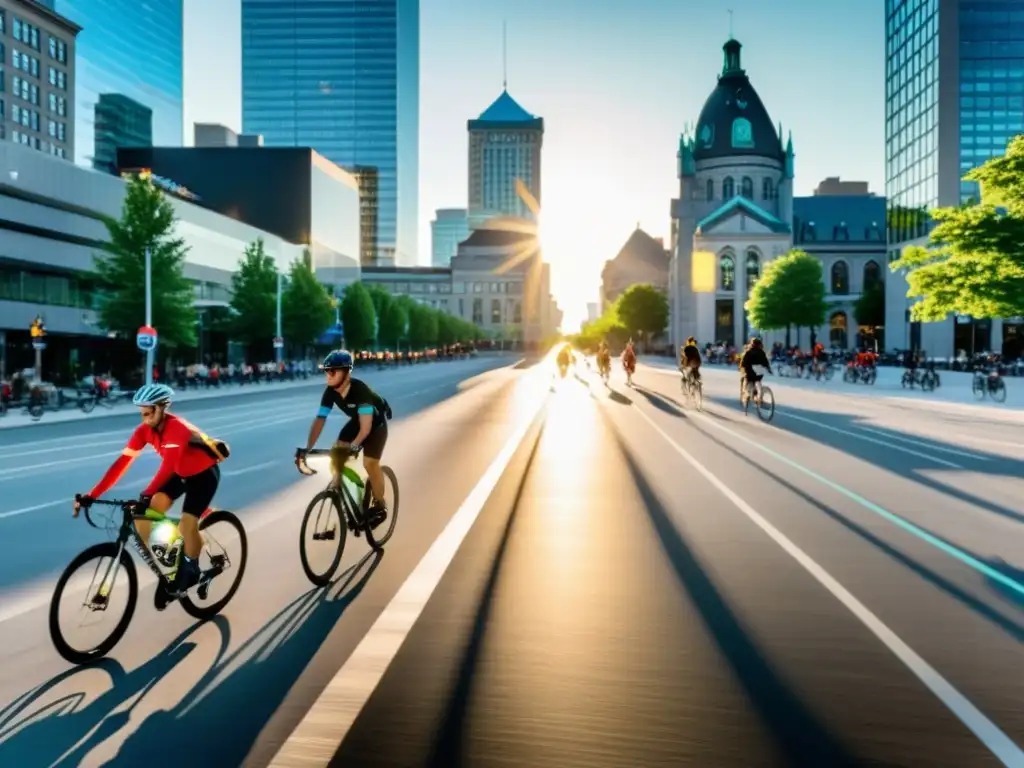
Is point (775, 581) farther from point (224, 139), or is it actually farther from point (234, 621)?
point (224, 139)

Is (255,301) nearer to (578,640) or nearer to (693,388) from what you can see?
(693,388)

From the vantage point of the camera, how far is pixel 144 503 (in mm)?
5730

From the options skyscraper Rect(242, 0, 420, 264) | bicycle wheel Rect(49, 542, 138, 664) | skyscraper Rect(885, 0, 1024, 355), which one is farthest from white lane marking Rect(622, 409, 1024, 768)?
skyscraper Rect(242, 0, 420, 264)

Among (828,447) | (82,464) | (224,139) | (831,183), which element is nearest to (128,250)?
(82,464)

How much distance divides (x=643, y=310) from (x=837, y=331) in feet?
88.6

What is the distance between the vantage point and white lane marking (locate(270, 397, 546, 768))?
415cm

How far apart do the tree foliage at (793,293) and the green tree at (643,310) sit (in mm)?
63521

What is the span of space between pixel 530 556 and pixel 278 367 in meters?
51.2

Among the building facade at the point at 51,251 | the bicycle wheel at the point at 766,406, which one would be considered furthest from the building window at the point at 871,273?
the bicycle wheel at the point at 766,406

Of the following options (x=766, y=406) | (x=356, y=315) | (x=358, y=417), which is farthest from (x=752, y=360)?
(x=356, y=315)

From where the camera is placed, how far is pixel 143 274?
41406mm

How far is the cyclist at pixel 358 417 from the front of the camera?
768 centimetres

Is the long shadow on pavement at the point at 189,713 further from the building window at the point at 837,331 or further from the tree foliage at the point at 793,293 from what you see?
the building window at the point at 837,331

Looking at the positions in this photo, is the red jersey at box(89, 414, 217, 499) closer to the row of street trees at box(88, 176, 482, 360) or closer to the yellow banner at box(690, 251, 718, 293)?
the row of street trees at box(88, 176, 482, 360)
